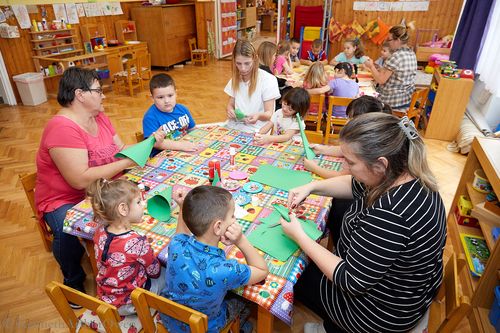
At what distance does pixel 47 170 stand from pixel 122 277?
935mm

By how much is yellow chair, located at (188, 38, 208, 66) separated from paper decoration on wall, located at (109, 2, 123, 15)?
1.72 m

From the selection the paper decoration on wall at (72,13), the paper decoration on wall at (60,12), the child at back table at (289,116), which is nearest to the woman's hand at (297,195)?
the child at back table at (289,116)

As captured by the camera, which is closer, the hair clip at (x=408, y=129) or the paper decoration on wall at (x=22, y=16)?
the hair clip at (x=408, y=129)

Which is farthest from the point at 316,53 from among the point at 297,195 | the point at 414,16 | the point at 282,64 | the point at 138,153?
the point at 297,195

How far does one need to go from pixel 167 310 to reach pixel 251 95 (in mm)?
2053

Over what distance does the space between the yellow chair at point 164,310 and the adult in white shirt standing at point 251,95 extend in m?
1.75

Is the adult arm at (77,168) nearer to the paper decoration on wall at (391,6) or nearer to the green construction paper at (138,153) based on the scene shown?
the green construction paper at (138,153)

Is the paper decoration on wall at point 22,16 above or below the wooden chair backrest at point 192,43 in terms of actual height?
above

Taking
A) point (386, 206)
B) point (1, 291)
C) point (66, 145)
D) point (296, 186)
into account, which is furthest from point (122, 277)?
point (1, 291)

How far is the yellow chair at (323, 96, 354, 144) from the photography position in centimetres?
331

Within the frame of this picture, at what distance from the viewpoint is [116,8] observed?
7109mm

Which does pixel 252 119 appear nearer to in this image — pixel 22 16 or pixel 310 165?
pixel 310 165

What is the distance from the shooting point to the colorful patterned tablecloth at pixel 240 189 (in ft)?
3.91

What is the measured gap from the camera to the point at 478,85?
4711 millimetres
